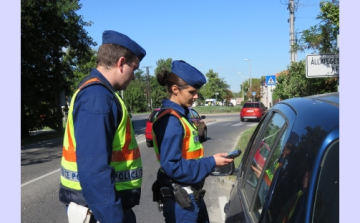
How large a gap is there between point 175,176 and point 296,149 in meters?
1.19

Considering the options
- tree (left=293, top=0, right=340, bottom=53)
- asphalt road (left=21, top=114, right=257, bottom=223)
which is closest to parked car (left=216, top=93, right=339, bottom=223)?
asphalt road (left=21, top=114, right=257, bottom=223)

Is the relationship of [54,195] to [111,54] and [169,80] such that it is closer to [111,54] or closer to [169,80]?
[169,80]

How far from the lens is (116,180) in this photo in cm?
232

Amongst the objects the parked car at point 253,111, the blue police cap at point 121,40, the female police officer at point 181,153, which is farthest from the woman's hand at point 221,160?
the parked car at point 253,111

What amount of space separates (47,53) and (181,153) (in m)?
22.9

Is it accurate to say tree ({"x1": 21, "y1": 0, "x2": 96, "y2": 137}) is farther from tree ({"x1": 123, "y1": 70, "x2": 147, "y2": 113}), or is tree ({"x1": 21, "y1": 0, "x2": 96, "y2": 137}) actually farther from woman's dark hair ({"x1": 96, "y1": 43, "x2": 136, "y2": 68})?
tree ({"x1": 123, "y1": 70, "x2": 147, "y2": 113})

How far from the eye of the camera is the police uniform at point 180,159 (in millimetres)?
2742

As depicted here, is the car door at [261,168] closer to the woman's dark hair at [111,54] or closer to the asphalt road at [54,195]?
the woman's dark hair at [111,54]

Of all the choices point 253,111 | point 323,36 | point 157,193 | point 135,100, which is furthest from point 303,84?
point 135,100

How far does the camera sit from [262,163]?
2445mm

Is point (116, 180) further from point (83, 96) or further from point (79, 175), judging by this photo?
point (83, 96)

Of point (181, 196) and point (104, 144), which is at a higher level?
point (104, 144)

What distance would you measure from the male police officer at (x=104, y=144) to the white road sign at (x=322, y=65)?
247 inches

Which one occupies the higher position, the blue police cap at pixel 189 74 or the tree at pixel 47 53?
the tree at pixel 47 53
